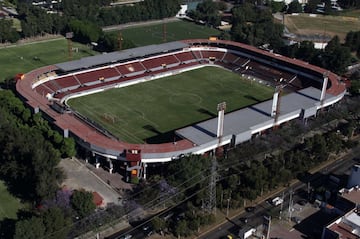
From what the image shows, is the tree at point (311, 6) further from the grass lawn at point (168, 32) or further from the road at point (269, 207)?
the road at point (269, 207)

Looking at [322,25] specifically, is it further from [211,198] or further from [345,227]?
[211,198]

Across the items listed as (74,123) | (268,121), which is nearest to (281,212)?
(268,121)

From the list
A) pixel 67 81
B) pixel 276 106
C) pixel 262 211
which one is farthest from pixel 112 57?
pixel 262 211

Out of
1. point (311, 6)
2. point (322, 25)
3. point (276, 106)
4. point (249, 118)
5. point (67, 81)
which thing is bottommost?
point (67, 81)

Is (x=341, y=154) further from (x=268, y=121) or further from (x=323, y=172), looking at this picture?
(x=268, y=121)

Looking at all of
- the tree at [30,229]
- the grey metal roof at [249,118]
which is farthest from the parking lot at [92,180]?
the tree at [30,229]

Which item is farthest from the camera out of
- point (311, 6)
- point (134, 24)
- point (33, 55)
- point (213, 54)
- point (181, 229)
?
point (311, 6)
